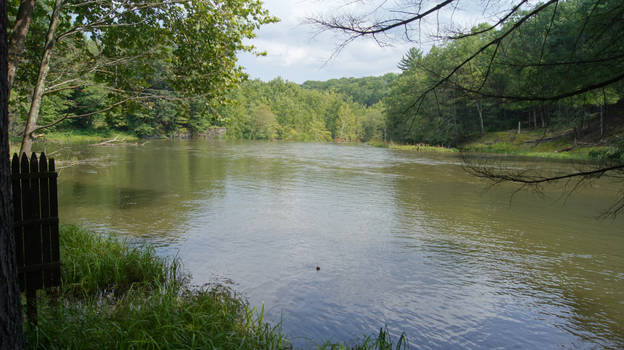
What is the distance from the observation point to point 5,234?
2.11 metres

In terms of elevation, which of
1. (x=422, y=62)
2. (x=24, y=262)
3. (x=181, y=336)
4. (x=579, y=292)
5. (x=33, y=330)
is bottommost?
(x=579, y=292)

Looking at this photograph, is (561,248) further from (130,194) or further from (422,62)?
(130,194)

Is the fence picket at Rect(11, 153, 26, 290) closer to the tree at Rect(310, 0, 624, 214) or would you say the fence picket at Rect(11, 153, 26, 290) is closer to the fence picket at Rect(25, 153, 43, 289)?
the fence picket at Rect(25, 153, 43, 289)

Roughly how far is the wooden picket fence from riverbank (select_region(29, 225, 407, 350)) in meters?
0.30

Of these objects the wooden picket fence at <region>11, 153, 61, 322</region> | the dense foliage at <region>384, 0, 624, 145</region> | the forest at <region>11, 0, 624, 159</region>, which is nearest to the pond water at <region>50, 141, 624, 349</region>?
the dense foliage at <region>384, 0, 624, 145</region>

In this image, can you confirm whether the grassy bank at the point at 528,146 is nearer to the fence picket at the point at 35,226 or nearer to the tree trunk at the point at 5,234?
the fence picket at the point at 35,226

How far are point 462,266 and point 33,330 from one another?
6.48 m

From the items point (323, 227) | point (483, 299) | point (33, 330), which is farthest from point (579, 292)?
point (33, 330)

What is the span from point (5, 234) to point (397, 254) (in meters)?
6.64

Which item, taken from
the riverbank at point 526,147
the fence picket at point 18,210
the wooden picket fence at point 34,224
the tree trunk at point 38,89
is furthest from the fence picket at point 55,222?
the riverbank at point 526,147

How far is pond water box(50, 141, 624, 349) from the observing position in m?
4.85

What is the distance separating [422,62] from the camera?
3.85 meters

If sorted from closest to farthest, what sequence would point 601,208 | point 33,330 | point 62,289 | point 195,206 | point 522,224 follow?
point 33,330, point 62,289, point 522,224, point 195,206, point 601,208

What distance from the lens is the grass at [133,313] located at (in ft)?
10.7
